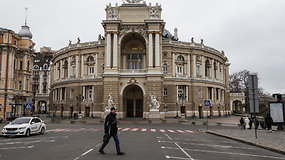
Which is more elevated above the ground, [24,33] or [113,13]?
[113,13]

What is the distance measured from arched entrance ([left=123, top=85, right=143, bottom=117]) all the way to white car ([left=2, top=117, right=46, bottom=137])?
26670 millimetres

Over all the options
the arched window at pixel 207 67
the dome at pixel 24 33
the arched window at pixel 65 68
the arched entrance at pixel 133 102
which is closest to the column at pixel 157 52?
the arched entrance at pixel 133 102

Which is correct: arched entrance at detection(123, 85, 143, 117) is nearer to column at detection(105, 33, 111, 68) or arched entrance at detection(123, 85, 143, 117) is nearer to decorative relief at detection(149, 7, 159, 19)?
column at detection(105, 33, 111, 68)

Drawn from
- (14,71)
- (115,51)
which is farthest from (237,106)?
(14,71)

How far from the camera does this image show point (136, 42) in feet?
155

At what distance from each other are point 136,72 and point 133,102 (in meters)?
6.96

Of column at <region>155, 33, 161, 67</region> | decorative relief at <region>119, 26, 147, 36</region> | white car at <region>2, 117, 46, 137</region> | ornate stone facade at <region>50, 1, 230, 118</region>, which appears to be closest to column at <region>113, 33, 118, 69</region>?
ornate stone facade at <region>50, 1, 230, 118</region>

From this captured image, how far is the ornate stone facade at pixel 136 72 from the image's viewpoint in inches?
1617

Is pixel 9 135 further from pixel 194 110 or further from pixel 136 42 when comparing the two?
pixel 194 110

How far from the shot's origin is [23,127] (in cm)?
1706

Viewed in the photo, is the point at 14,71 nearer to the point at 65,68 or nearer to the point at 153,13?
the point at 65,68

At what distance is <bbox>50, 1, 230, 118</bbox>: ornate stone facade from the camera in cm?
4106

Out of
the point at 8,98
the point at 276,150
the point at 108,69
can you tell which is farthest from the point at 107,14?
the point at 276,150

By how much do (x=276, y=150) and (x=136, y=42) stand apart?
38.2 metres
